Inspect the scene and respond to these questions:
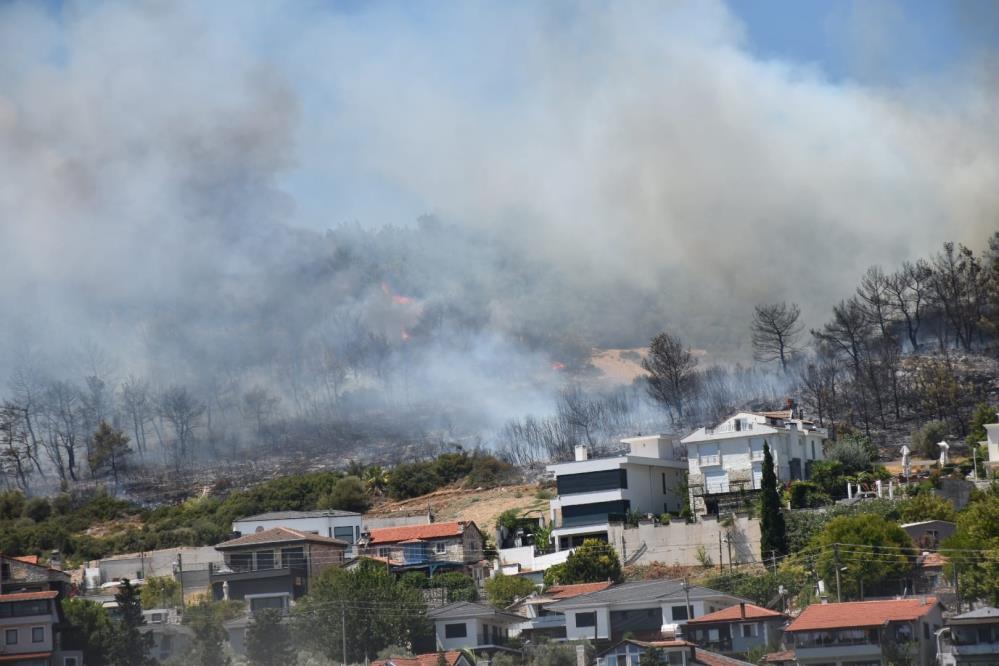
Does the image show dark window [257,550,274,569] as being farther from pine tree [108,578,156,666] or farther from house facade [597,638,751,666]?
house facade [597,638,751,666]

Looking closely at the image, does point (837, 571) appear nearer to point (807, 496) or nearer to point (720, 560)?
point (720, 560)

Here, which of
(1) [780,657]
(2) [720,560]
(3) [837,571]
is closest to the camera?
(1) [780,657]

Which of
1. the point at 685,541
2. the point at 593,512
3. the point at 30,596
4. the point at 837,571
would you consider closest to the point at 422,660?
the point at 837,571

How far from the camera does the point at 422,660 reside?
64.2m

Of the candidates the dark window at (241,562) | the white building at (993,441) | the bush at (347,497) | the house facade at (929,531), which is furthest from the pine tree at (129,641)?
the white building at (993,441)

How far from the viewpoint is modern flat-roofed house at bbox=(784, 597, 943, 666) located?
58.9 m

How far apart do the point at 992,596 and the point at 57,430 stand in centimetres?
9510

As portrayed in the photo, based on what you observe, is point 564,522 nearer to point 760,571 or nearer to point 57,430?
point 760,571

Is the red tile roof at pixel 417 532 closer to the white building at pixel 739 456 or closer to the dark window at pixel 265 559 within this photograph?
the dark window at pixel 265 559

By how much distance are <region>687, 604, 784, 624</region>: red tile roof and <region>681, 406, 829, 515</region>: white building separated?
1945 cm

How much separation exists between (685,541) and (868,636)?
21.7m

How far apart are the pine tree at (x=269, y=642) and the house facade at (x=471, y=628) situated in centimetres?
637

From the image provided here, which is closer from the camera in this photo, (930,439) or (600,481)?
(600,481)

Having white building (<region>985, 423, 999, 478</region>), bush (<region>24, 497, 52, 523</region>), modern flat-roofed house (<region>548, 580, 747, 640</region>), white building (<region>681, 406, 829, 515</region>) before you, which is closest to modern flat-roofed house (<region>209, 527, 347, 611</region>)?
modern flat-roofed house (<region>548, 580, 747, 640</region>)
